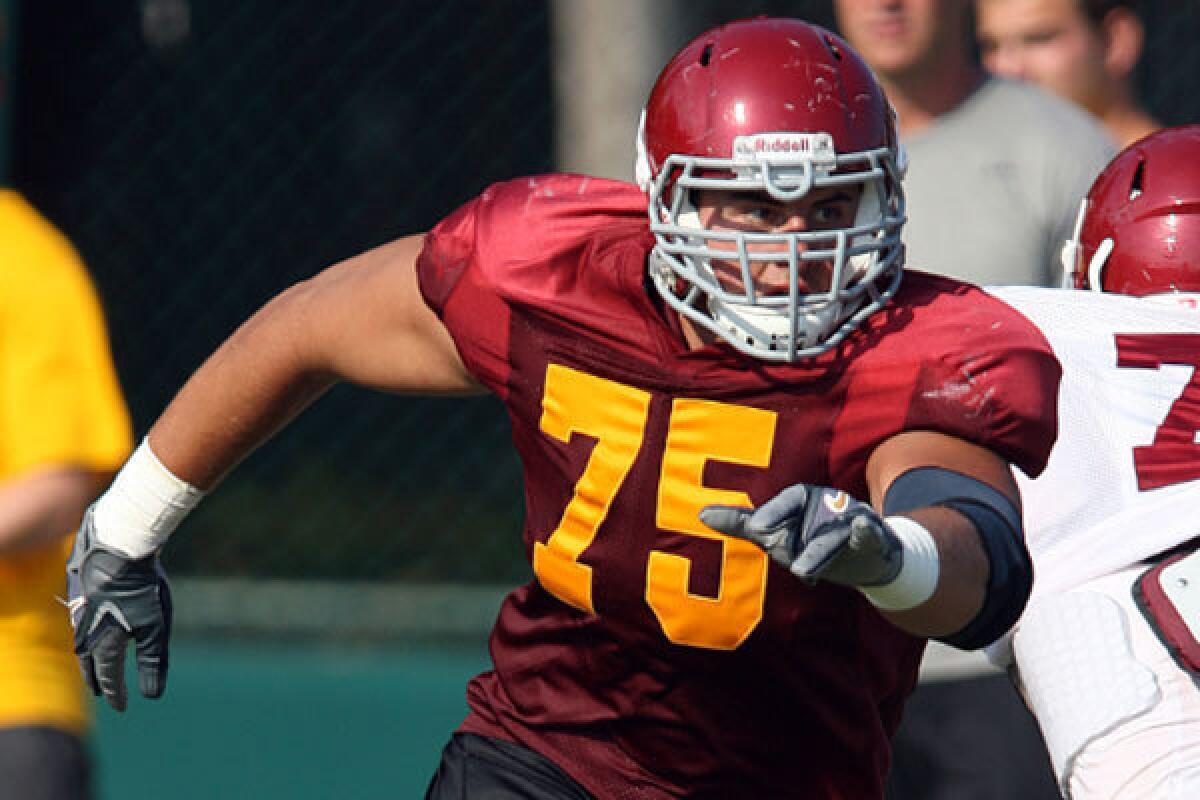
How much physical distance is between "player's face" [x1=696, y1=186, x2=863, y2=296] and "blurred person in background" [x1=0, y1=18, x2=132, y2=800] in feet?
3.90

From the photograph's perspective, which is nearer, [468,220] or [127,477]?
[468,220]

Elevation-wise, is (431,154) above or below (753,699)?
below

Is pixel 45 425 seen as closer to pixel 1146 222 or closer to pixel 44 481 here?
pixel 44 481

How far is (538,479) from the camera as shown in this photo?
306cm

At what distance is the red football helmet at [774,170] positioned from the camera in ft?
8.96

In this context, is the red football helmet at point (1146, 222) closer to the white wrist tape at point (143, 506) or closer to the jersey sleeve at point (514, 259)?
the jersey sleeve at point (514, 259)

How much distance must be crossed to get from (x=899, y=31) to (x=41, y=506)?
7.07 feet

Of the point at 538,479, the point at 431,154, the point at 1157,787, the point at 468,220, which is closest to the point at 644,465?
the point at 538,479

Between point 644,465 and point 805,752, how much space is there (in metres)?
0.54

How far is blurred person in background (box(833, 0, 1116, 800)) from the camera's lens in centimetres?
411

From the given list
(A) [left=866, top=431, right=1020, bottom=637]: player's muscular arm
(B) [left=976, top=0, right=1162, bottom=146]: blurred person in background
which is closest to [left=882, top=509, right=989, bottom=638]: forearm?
(A) [left=866, top=431, right=1020, bottom=637]: player's muscular arm

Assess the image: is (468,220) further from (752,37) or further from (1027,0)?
(1027,0)

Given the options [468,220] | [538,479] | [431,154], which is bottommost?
[431,154]

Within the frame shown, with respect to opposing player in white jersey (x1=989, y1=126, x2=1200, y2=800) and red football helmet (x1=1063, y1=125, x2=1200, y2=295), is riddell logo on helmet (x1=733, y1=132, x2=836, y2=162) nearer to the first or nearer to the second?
opposing player in white jersey (x1=989, y1=126, x2=1200, y2=800)
